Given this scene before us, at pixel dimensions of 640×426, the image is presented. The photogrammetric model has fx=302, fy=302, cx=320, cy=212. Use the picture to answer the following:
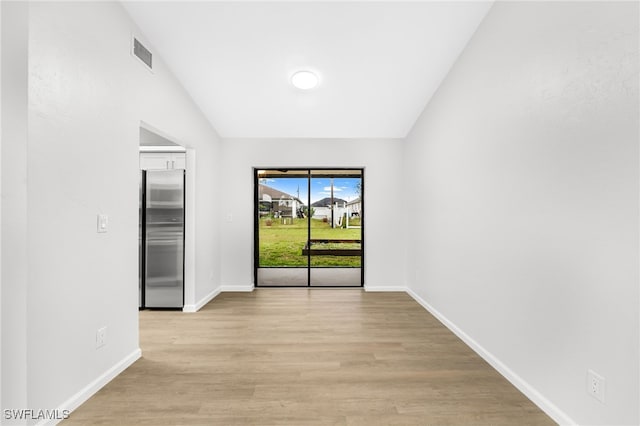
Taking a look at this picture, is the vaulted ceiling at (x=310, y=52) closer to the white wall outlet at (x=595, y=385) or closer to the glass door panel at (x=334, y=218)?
the glass door panel at (x=334, y=218)

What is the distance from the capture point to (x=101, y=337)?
2111mm

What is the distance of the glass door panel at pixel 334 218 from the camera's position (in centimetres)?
520

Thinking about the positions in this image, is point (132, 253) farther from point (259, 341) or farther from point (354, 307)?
point (354, 307)

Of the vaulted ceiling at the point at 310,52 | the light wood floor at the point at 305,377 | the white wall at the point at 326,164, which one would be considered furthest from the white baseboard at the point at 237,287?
the vaulted ceiling at the point at 310,52

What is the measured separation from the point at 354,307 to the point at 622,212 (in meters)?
2.98

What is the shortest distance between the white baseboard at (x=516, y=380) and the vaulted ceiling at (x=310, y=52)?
2.73 meters

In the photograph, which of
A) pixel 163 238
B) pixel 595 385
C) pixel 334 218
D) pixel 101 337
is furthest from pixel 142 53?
pixel 595 385

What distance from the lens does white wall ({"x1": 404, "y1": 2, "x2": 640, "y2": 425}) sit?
1.42 meters

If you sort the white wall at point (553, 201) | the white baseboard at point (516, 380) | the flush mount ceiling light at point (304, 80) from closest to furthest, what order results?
the white wall at point (553, 201), the white baseboard at point (516, 380), the flush mount ceiling light at point (304, 80)

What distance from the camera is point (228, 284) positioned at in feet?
15.8

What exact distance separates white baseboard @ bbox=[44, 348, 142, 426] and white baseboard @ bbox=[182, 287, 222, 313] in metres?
1.20

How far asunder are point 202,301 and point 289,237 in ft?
6.10

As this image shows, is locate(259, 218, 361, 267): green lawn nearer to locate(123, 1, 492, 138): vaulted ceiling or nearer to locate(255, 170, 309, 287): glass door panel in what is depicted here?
locate(255, 170, 309, 287): glass door panel

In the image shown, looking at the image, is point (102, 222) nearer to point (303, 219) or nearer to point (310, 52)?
point (310, 52)
